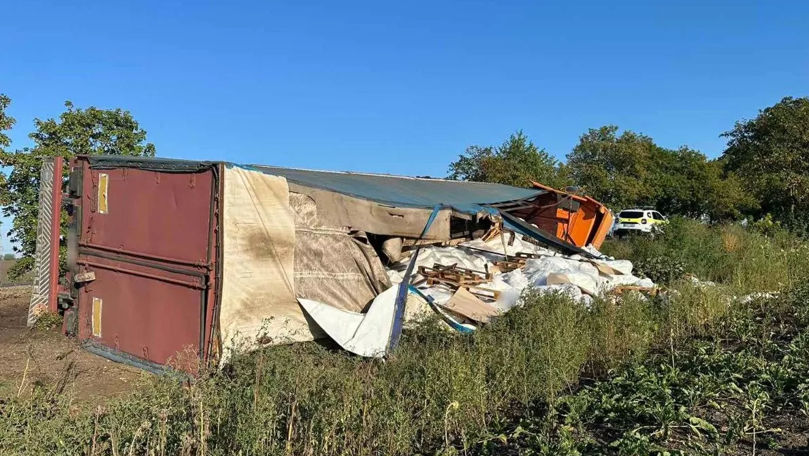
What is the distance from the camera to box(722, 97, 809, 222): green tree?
20625 mm

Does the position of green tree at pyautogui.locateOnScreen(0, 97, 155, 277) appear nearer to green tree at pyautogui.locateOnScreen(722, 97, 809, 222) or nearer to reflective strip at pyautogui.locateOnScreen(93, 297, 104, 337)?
reflective strip at pyautogui.locateOnScreen(93, 297, 104, 337)

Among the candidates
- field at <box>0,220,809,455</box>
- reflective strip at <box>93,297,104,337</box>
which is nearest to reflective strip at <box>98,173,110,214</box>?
reflective strip at <box>93,297,104,337</box>

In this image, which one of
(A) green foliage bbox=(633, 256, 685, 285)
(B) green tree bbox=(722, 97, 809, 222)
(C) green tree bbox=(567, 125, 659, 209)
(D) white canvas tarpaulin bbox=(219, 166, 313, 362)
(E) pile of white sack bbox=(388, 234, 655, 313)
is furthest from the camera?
(C) green tree bbox=(567, 125, 659, 209)

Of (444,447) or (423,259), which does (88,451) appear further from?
(423,259)

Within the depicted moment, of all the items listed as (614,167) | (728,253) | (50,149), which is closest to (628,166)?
(614,167)

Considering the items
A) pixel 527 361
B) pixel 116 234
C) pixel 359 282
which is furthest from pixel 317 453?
pixel 116 234

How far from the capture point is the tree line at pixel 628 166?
1090 cm

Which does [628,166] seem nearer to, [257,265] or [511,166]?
[511,166]

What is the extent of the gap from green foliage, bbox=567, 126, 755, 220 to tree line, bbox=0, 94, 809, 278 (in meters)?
0.05

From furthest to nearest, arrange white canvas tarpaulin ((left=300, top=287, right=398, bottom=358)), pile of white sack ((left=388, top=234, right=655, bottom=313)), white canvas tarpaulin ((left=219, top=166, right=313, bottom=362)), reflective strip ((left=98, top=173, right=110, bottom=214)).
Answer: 1. pile of white sack ((left=388, top=234, right=655, bottom=313))
2. reflective strip ((left=98, top=173, right=110, bottom=214))
3. white canvas tarpaulin ((left=300, top=287, right=398, bottom=358))
4. white canvas tarpaulin ((left=219, top=166, right=313, bottom=362))

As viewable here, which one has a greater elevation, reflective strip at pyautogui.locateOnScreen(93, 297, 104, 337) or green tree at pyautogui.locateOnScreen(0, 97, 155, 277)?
green tree at pyautogui.locateOnScreen(0, 97, 155, 277)

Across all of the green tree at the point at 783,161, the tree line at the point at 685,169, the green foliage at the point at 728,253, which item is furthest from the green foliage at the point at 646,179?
the green foliage at the point at 728,253

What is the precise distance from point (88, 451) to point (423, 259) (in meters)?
6.28

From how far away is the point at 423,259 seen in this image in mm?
9273
